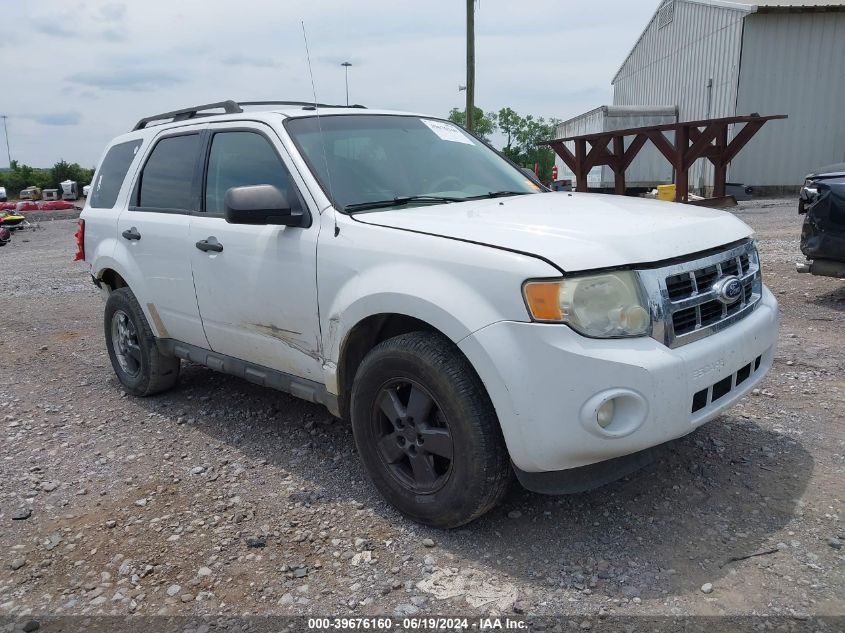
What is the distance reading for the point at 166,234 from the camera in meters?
4.29

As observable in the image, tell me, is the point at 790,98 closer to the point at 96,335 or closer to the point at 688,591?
the point at 96,335

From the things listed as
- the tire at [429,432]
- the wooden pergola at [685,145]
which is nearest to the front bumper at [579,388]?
the tire at [429,432]

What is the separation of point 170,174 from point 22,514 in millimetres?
2193

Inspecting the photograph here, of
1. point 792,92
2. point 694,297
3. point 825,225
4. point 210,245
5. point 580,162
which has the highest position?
point 792,92

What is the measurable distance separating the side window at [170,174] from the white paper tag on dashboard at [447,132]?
1438 millimetres

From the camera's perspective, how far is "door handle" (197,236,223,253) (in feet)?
12.6

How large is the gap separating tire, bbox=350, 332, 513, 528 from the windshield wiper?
30.1 inches

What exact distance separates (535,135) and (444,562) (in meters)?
71.8

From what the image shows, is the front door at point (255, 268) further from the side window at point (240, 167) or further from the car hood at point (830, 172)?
the car hood at point (830, 172)

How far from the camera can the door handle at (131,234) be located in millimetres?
4559

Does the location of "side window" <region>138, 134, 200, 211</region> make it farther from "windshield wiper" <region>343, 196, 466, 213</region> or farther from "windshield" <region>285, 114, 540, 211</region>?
"windshield wiper" <region>343, 196, 466, 213</region>

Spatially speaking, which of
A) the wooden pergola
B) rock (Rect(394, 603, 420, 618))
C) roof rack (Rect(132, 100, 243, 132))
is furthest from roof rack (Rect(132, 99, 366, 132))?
the wooden pergola

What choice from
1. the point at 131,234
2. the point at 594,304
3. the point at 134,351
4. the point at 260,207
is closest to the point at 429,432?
the point at 594,304

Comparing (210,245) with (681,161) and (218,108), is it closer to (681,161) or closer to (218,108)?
(218,108)
